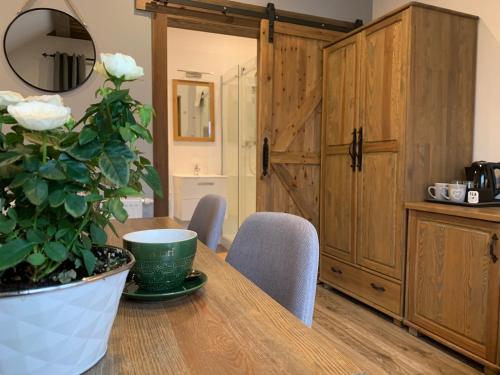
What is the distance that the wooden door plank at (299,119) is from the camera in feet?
10.5

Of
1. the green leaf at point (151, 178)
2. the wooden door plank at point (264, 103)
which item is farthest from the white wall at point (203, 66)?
the green leaf at point (151, 178)

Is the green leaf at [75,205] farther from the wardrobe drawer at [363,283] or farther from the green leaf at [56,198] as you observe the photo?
the wardrobe drawer at [363,283]

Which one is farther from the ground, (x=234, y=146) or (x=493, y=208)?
(x=234, y=146)

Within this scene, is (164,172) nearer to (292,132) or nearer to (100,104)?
(292,132)

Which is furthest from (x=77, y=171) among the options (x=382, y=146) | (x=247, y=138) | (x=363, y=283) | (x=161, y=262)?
(x=247, y=138)

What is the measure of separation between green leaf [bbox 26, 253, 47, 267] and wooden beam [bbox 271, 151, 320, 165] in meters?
2.74

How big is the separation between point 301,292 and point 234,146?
3.77 meters

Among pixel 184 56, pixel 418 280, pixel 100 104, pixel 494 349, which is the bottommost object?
pixel 494 349

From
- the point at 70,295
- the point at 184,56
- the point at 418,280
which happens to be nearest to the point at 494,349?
the point at 418,280

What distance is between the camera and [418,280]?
7.37 ft

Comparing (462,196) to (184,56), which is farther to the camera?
(184,56)

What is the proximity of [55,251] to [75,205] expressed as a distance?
0.23 feet

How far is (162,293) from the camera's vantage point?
811mm

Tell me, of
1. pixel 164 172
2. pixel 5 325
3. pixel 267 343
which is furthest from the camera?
pixel 164 172
